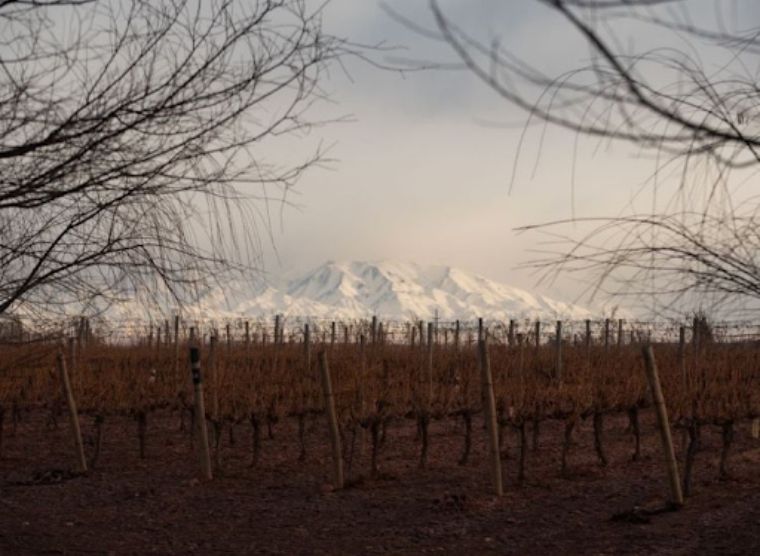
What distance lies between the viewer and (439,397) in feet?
46.9

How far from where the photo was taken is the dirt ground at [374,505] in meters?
9.12

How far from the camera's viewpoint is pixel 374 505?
11.2m

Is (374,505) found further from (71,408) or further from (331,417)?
(71,408)

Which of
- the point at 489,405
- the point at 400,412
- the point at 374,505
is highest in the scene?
the point at 489,405

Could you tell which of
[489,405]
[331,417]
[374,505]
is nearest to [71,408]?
[331,417]

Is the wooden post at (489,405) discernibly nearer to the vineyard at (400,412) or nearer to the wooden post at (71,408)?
the vineyard at (400,412)

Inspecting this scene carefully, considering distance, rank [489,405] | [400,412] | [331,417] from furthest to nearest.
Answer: [400,412] → [331,417] → [489,405]

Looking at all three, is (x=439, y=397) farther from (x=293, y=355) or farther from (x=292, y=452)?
(x=293, y=355)

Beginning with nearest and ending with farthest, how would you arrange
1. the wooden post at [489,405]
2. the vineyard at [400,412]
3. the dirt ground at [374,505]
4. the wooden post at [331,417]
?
the dirt ground at [374,505]
the wooden post at [489,405]
the wooden post at [331,417]
the vineyard at [400,412]

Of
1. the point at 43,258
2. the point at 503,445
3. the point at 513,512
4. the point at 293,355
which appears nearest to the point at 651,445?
the point at 503,445

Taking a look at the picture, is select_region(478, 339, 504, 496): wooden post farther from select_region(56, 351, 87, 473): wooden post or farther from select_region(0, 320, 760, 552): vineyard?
select_region(56, 351, 87, 473): wooden post

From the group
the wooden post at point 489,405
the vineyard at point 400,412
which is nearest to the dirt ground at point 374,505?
the vineyard at point 400,412

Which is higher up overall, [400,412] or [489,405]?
[489,405]

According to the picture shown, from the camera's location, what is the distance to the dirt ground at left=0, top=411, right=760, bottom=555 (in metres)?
9.12
